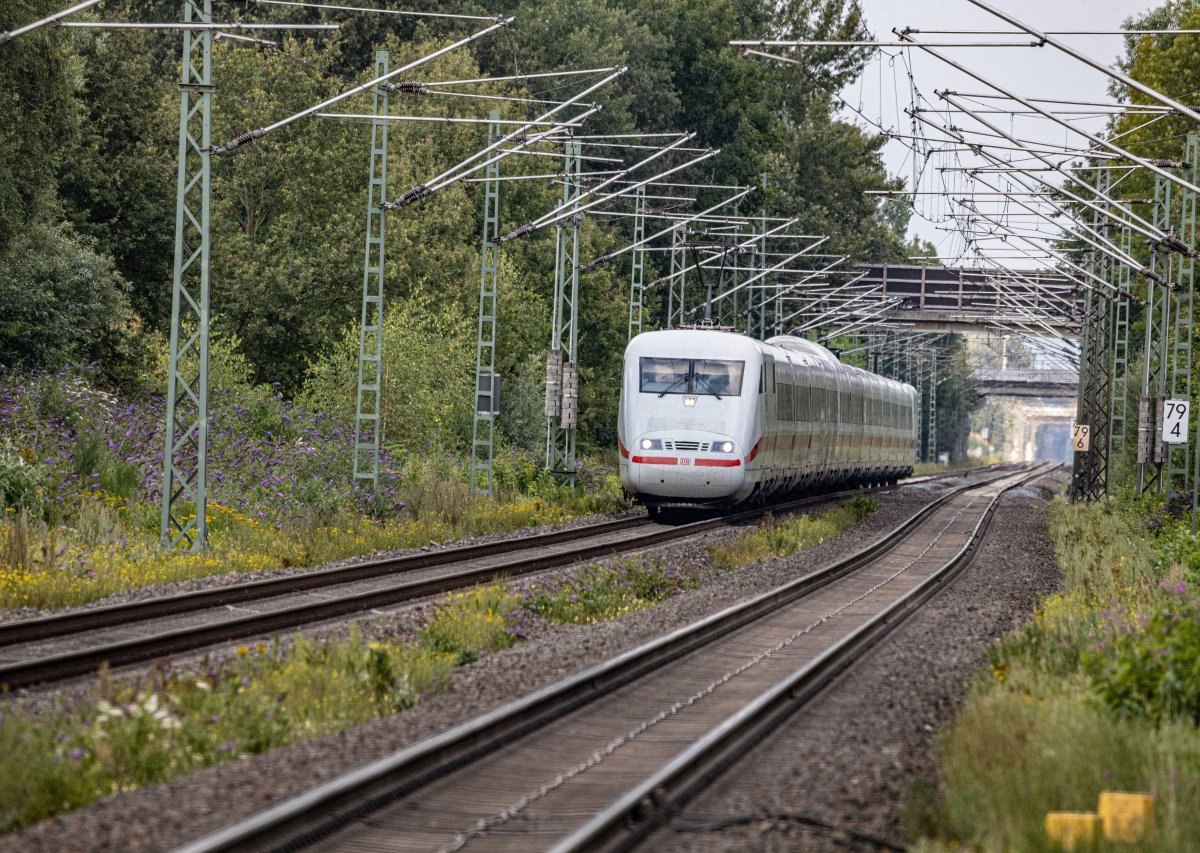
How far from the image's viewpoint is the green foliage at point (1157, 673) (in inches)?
411

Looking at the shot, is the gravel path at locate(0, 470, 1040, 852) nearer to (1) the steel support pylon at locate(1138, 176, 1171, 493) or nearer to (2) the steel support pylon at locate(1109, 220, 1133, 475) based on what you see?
(2) the steel support pylon at locate(1109, 220, 1133, 475)

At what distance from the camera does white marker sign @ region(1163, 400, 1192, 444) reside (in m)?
33.6

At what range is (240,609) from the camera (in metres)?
18.1

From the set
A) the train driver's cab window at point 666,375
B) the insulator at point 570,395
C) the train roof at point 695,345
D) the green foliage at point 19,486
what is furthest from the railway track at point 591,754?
the insulator at point 570,395

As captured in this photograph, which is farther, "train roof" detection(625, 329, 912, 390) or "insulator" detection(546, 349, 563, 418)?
"insulator" detection(546, 349, 563, 418)

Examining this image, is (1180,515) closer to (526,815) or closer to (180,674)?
(180,674)

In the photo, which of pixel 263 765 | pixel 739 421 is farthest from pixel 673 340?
pixel 263 765

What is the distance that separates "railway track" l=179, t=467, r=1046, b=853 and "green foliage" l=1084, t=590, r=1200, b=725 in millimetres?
2212

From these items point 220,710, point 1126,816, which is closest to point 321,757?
point 220,710

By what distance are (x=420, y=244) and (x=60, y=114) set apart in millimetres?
15991

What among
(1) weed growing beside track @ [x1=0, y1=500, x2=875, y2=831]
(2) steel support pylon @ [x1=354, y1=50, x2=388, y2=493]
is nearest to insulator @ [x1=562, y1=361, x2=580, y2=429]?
(2) steel support pylon @ [x1=354, y1=50, x2=388, y2=493]

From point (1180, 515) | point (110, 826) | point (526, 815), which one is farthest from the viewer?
point (1180, 515)

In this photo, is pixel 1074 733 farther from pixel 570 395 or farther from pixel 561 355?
pixel 570 395

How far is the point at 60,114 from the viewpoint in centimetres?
3350
